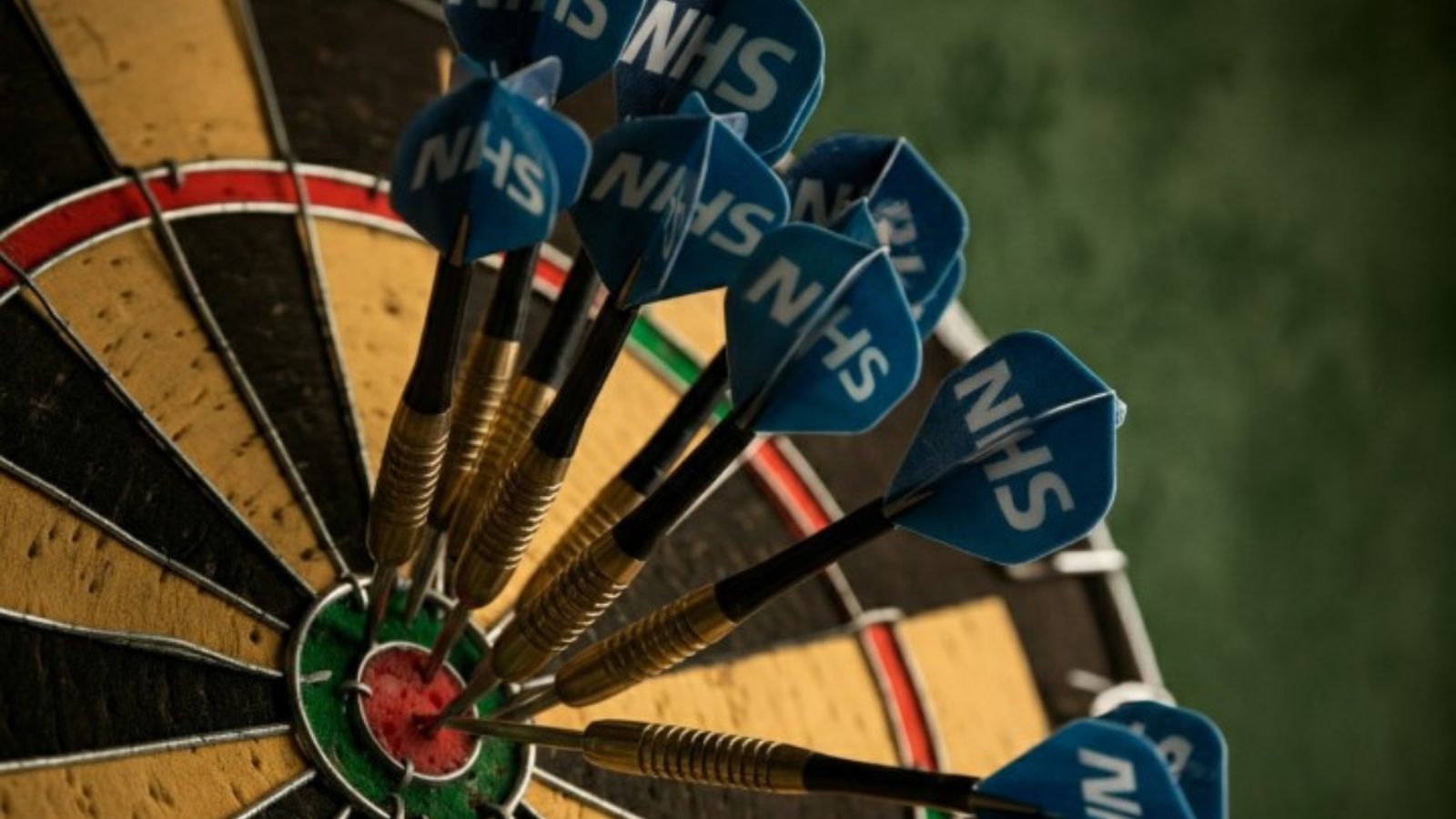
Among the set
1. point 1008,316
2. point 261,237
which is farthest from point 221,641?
point 1008,316

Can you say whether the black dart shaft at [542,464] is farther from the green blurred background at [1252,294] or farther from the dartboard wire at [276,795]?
the green blurred background at [1252,294]

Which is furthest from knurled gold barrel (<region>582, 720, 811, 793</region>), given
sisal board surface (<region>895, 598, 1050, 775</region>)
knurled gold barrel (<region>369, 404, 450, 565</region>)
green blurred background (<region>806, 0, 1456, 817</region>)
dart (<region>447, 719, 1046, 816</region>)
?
green blurred background (<region>806, 0, 1456, 817</region>)

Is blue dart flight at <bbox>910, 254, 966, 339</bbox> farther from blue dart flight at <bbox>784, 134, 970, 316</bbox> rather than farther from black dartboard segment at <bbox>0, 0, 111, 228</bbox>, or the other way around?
black dartboard segment at <bbox>0, 0, 111, 228</bbox>

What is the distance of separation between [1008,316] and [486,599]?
0.75m

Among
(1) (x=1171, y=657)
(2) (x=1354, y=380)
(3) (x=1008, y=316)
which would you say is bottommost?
(1) (x=1171, y=657)

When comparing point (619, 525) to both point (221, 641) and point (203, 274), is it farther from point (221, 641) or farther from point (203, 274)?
point (203, 274)

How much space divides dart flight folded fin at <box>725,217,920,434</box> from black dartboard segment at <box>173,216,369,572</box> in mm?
262

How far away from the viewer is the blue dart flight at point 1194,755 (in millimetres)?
593

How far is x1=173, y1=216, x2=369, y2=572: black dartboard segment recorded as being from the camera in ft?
2.54

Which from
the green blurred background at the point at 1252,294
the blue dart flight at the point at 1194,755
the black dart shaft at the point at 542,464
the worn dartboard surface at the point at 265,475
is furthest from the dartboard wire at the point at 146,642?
the green blurred background at the point at 1252,294

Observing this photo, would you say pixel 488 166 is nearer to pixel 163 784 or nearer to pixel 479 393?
pixel 479 393

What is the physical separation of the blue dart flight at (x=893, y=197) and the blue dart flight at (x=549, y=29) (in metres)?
0.09

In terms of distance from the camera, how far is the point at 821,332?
563 mm

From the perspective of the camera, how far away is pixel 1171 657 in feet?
4.51
